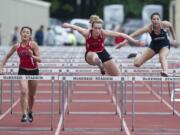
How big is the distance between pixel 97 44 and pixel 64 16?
6257 centimetres

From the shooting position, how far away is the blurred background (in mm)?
46500

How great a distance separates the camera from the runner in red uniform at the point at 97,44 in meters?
15.4

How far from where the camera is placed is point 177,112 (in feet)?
57.5

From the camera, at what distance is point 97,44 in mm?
15844

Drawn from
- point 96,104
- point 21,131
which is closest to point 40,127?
point 21,131

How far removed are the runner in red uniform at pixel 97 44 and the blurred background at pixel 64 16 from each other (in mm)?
17019

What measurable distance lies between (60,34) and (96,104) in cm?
3301

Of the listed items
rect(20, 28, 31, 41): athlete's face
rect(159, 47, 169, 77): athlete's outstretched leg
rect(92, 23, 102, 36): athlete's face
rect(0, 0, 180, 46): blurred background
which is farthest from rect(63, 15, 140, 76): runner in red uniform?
rect(0, 0, 180, 46): blurred background

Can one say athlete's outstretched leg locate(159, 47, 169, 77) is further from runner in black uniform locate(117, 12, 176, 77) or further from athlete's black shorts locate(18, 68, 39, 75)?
athlete's black shorts locate(18, 68, 39, 75)

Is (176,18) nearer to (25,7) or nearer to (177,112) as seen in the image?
(25,7)

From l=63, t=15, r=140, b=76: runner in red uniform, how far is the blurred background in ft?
55.8

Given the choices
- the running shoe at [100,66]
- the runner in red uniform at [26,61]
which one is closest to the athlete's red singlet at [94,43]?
the running shoe at [100,66]

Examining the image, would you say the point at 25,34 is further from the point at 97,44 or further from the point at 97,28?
the point at 97,44

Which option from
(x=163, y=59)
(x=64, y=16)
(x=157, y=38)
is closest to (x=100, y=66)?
(x=163, y=59)
